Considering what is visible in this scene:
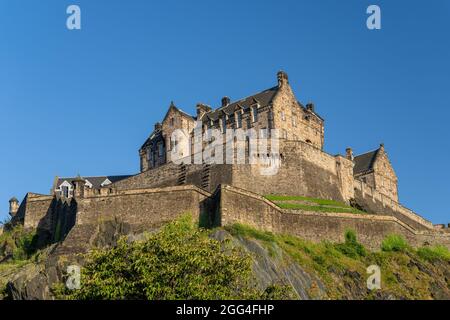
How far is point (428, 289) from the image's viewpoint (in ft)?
194

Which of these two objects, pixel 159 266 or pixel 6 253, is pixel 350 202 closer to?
pixel 6 253

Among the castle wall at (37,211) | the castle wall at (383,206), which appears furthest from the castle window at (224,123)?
the castle wall at (37,211)

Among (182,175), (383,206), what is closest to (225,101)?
(182,175)

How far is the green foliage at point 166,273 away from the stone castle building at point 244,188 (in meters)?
17.9

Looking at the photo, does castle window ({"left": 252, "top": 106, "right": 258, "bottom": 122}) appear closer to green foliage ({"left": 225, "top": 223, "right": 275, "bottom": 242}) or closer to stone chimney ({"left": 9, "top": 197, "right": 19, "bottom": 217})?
green foliage ({"left": 225, "top": 223, "right": 275, "bottom": 242})

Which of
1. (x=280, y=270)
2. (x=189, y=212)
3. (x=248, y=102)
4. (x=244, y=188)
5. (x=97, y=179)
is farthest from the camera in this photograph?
(x=97, y=179)

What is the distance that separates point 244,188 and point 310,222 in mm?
7133

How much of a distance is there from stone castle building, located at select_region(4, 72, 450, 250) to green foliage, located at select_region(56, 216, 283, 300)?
58.7 ft

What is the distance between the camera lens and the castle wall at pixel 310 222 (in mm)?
57531

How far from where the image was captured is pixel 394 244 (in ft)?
210

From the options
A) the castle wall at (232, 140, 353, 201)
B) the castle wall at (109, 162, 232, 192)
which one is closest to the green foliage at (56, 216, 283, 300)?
the castle wall at (109, 162, 232, 192)

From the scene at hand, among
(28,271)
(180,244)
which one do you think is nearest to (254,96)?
(28,271)

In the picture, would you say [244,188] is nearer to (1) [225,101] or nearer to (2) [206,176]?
(2) [206,176]

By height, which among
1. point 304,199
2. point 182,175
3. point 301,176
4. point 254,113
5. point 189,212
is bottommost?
point 189,212
